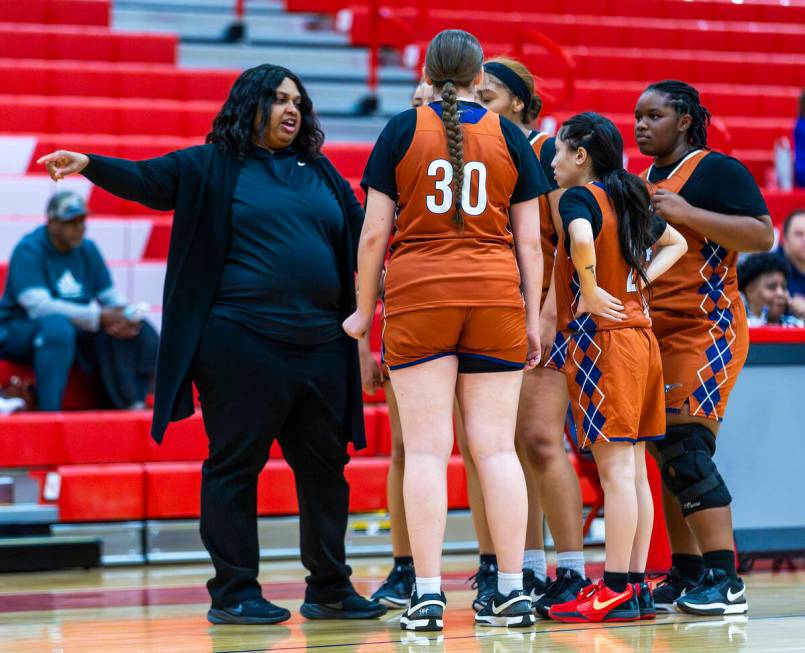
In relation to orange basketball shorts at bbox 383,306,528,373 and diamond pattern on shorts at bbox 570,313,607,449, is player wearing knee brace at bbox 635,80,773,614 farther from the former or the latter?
orange basketball shorts at bbox 383,306,528,373

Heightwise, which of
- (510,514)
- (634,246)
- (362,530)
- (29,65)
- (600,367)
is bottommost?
(362,530)

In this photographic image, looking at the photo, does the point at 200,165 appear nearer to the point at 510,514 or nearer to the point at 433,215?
the point at 433,215

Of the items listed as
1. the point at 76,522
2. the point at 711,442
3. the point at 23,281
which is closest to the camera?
the point at 711,442

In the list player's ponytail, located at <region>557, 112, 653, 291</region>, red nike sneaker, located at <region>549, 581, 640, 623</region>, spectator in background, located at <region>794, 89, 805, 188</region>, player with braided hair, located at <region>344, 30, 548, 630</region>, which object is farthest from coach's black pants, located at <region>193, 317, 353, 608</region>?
spectator in background, located at <region>794, 89, 805, 188</region>

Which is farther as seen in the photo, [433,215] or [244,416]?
[244,416]

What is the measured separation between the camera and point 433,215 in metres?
3.11

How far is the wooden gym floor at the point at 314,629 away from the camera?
9.96 ft

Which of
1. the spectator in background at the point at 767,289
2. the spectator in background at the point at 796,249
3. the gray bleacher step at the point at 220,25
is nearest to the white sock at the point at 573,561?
the spectator in background at the point at 767,289

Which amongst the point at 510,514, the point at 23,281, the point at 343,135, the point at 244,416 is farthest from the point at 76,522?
the point at 343,135

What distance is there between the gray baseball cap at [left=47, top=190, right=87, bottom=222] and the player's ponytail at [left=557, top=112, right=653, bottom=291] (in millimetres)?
2605

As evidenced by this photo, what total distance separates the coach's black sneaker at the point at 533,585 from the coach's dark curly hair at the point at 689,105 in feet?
4.26

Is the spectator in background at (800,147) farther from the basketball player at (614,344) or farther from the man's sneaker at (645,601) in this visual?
the man's sneaker at (645,601)

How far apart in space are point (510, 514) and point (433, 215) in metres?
0.76

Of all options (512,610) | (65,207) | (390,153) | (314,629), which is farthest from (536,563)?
(65,207)
